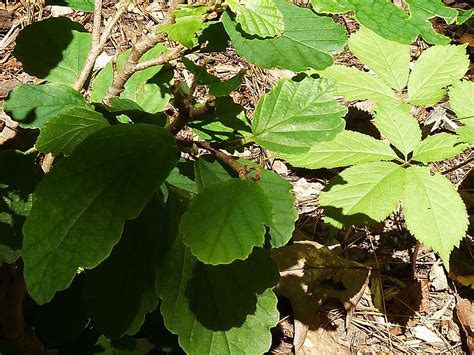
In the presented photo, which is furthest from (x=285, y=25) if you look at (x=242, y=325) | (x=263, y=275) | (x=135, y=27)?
(x=135, y=27)

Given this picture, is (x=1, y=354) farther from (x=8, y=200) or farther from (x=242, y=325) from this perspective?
(x=242, y=325)

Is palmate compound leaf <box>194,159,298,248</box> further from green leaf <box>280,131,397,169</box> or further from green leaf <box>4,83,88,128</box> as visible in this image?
green leaf <box>280,131,397,169</box>

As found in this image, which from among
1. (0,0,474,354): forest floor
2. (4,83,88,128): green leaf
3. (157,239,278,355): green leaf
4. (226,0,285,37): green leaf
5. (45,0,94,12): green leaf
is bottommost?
(0,0,474,354): forest floor

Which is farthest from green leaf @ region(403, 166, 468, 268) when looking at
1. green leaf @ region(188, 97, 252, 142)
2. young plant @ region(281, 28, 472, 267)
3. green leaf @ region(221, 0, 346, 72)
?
green leaf @ region(221, 0, 346, 72)

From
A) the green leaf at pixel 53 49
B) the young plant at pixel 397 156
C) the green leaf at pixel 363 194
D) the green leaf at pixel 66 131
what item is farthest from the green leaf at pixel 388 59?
the green leaf at pixel 66 131

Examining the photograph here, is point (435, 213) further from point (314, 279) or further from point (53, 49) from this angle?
point (53, 49)

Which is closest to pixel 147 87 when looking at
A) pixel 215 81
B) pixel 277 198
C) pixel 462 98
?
pixel 215 81
